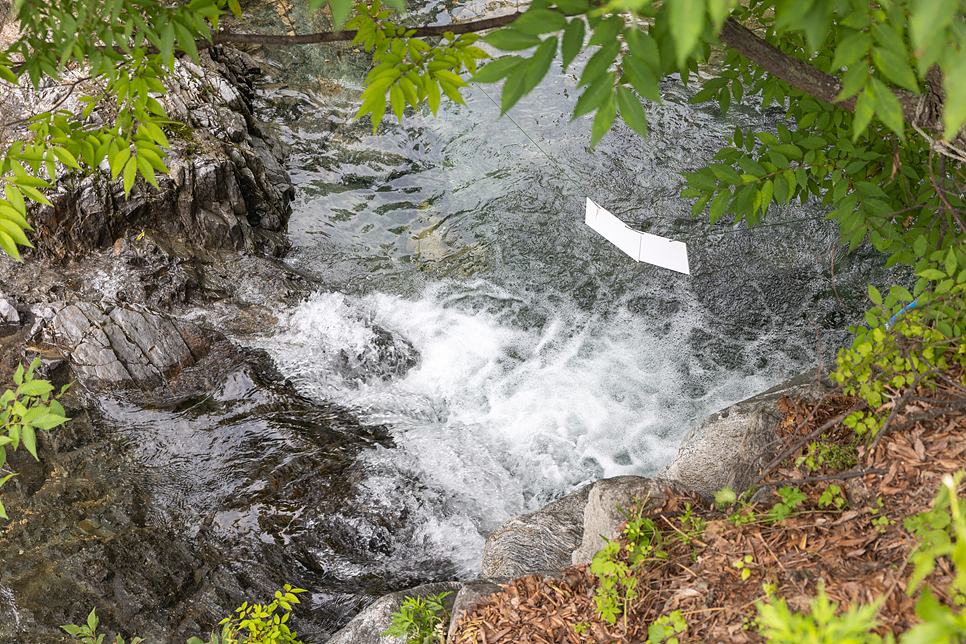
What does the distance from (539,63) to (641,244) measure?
242 centimetres

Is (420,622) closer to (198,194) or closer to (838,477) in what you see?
(838,477)

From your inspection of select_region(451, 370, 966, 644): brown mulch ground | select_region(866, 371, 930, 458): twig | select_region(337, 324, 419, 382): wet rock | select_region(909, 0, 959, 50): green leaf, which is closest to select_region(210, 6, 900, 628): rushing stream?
select_region(337, 324, 419, 382): wet rock

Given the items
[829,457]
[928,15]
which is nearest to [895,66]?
[928,15]

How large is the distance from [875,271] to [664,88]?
383cm

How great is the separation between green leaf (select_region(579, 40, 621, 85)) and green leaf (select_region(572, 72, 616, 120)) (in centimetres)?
1

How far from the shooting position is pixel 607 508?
121 inches

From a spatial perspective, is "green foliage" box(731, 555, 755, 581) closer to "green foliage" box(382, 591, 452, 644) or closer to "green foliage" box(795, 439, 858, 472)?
"green foliage" box(795, 439, 858, 472)

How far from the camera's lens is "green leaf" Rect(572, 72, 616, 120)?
1.35 m

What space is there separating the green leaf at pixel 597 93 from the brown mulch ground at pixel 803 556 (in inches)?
67.4

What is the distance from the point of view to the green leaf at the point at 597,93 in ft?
4.43

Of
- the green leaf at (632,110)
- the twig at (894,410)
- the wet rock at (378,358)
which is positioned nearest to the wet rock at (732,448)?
the twig at (894,410)

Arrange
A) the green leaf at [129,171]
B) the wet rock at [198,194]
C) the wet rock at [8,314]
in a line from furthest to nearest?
the wet rock at [198,194], the wet rock at [8,314], the green leaf at [129,171]

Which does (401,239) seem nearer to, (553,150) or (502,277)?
(502,277)

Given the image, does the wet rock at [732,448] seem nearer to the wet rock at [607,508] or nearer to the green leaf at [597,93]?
the wet rock at [607,508]
